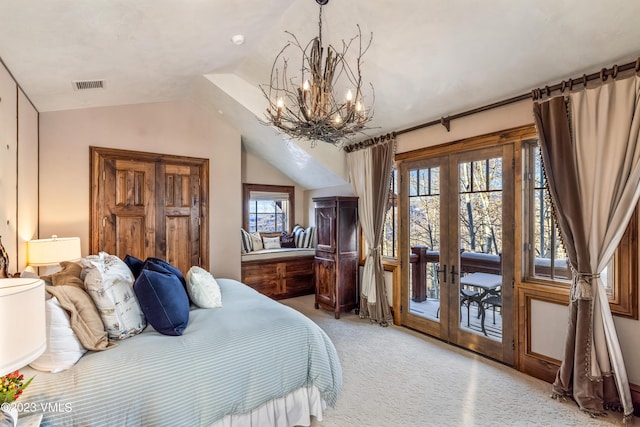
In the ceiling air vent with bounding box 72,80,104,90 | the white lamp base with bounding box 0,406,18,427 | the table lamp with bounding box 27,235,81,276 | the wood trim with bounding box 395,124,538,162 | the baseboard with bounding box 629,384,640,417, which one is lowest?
the baseboard with bounding box 629,384,640,417

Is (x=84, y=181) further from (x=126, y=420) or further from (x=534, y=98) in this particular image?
(x=534, y=98)

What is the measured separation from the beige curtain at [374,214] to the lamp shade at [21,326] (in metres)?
3.64

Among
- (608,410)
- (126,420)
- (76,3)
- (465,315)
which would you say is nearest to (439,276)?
(465,315)

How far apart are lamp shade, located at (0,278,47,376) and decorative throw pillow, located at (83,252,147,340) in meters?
0.84

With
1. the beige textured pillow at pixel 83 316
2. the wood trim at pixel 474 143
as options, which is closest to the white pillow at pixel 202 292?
the beige textured pillow at pixel 83 316

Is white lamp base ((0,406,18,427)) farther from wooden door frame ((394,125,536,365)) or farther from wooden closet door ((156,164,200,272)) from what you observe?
wooden door frame ((394,125,536,365))

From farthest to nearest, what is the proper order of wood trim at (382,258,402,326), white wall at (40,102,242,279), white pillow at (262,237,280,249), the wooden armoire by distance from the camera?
white pillow at (262,237,280,249) < the wooden armoire < wood trim at (382,258,402,326) < white wall at (40,102,242,279)

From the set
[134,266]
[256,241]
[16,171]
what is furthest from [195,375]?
[256,241]

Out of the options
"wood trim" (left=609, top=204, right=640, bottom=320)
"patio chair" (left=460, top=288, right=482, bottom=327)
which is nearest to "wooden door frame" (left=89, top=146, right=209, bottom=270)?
"patio chair" (left=460, top=288, right=482, bottom=327)

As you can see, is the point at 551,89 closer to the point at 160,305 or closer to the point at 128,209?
the point at 160,305

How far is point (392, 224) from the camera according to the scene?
433cm

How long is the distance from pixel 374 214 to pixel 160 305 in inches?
119

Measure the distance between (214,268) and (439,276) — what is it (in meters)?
3.24

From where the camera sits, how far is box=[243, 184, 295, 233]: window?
231 inches
